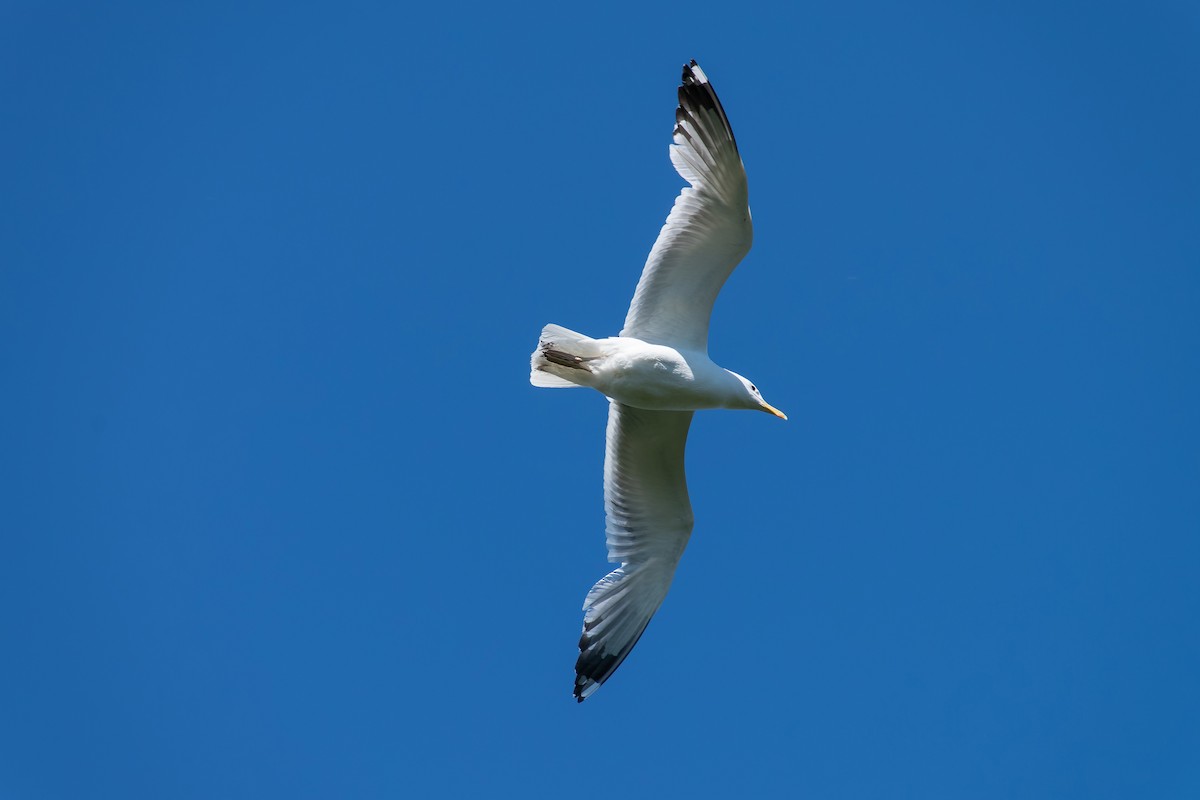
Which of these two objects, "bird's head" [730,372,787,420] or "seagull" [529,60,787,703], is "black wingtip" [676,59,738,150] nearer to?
"seagull" [529,60,787,703]

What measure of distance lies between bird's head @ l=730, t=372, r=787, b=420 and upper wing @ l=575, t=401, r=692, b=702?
2.20ft

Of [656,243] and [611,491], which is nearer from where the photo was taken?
[656,243]

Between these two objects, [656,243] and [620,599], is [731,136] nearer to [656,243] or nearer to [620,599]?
[656,243]

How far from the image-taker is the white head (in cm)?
1098

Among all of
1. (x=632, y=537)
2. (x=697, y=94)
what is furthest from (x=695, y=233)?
(x=632, y=537)

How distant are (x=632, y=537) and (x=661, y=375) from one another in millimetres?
1709

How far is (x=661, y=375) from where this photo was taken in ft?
35.0

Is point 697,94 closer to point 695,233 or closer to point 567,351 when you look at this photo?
point 695,233

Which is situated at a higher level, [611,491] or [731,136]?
[731,136]

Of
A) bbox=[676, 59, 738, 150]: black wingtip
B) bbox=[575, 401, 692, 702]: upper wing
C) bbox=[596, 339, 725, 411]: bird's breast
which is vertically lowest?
bbox=[575, 401, 692, 702]: upper wing

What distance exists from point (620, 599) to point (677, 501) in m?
0.92

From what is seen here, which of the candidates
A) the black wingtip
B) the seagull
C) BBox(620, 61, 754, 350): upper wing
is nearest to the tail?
the seagull

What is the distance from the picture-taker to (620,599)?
460 inches

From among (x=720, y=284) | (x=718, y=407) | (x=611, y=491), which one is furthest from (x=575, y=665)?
(x=720, y=284)
